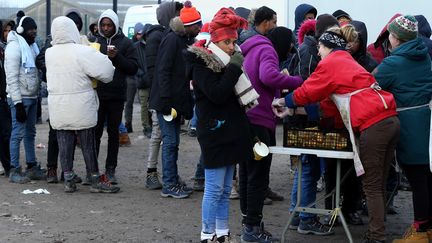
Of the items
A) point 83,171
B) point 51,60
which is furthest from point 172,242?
point 83,171

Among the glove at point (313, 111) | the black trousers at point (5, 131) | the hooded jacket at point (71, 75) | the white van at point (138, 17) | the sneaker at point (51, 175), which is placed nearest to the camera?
the glove at point (313, 111)

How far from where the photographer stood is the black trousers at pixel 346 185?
740 cm

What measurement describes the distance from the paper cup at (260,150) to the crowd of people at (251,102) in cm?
7

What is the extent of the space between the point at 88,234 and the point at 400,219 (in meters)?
3.08

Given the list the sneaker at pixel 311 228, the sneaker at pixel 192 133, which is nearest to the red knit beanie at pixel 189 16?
the sneaker at pixel 311 228

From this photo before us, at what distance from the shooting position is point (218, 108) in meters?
6.31

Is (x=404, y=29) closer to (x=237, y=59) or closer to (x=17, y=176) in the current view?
(x=237, y=59)

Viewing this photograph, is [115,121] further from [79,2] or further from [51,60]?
[79,2]

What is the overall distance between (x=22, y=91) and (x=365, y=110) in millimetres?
4439

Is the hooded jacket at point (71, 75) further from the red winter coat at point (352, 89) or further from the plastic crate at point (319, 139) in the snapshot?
the red winter coat at point (352, 89)

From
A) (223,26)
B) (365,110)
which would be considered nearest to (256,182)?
(365,110)

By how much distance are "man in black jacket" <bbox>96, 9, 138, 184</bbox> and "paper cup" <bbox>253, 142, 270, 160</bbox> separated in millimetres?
2928

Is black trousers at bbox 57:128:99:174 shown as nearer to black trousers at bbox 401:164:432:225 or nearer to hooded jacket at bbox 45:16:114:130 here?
hooded jacket at bbox 45:16:114:130

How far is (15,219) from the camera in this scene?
761 cm
